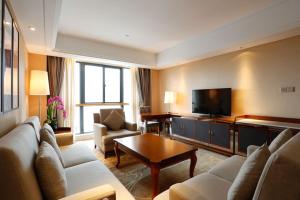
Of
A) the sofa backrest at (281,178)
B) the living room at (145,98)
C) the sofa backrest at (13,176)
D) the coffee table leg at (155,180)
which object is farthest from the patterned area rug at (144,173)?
the sofa backrest at (281,178)

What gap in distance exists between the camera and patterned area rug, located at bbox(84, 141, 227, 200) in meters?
2.11

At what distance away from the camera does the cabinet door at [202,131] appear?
372 cm

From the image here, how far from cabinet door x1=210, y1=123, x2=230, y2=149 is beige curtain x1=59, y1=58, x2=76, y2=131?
3636 millimetres

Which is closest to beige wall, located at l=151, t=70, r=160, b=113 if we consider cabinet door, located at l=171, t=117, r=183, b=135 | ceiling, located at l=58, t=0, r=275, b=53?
cabinet door, located at l=171, t=117, r=183, b=135

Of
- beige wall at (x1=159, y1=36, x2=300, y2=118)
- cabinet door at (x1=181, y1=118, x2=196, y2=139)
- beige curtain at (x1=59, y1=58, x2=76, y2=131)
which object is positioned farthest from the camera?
beige curtain at (x1=59, y1=58, x2=76, y2=131)

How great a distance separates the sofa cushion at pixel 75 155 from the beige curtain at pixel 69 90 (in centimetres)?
192

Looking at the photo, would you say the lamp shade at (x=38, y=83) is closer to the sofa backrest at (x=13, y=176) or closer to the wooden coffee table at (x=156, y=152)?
the wooden coffee table at (x=156, y=152)

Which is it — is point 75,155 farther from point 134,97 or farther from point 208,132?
point 134,97

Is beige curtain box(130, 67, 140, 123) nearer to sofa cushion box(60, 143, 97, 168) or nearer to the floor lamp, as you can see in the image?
the floor lamp

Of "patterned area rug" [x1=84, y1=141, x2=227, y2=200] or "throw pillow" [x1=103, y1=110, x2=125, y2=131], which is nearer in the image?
"patterned area rug" [x1=84, y1=141, x2=227, y2=200]

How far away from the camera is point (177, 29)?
11.4ft

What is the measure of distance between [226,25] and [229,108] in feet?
5.95

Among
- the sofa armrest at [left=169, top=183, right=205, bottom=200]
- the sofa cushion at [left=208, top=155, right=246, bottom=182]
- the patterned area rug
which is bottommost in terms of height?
the patterned area rug

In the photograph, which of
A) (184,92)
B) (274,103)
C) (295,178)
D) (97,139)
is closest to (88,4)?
(97,139)
